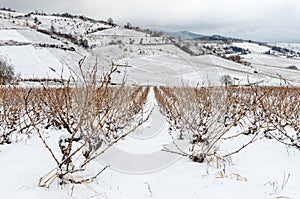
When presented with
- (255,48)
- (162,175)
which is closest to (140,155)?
(162,175)

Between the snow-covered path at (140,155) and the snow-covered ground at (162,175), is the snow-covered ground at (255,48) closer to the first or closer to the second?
the snow-covered path at (140,155)

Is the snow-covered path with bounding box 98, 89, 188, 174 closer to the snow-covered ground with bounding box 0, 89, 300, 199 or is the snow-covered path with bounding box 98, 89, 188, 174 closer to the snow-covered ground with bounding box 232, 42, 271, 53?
the snow-covered ground with bounding box 0, 89, 300, 199

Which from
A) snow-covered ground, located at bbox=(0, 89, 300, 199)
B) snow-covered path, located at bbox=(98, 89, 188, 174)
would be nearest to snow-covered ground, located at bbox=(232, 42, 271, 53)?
snow-covered path, located at bbox=(98, 89, 188, 174)

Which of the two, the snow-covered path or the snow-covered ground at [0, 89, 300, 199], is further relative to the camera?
the snow-covered path

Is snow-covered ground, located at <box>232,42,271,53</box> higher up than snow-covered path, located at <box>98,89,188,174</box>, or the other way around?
snow-covered ground, located at <box>232,42,271,53</box>

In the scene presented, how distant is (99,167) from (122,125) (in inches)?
135

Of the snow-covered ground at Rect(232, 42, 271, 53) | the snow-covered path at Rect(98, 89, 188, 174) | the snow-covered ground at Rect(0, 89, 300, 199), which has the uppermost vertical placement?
Result: the snow-covered ground at Rect(232, 42, 271, 53)

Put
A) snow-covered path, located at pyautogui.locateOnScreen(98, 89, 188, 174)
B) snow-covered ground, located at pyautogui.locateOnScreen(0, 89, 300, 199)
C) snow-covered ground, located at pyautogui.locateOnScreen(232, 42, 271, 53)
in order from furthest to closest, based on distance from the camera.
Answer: snow-covered ground, located at pyautogui.locateOnScreen(232, 42, 271, 53), snow-covered path, located at pyautogui.locateOnScreen(98, 89, 188, 174), snow-covered ground, located at pyautogui.locateOnScreen(0, 89, 300, 199)

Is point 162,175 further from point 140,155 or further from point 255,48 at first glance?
point 255,48

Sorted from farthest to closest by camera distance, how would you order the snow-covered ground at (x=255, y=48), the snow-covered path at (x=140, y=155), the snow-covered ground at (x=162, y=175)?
the snow-covered ground at (x=255, y=48) → the snow-covered path at (x=140, y=155) → the snow-covered ground at (x=162, y=175)

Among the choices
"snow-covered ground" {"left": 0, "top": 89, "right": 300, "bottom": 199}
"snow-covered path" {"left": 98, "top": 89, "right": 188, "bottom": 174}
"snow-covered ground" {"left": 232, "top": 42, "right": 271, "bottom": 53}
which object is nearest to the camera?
"snow-covered ground" {"left": 0, "top": 89, "right": 300, "bottom": 199}

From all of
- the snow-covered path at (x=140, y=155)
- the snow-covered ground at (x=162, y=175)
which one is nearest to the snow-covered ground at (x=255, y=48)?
the snow-covered path at (x=140, y=155)

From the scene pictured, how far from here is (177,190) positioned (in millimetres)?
2898

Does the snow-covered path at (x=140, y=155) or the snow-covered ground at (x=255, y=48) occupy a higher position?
the snow-covered ground at (x=255, y=48)
